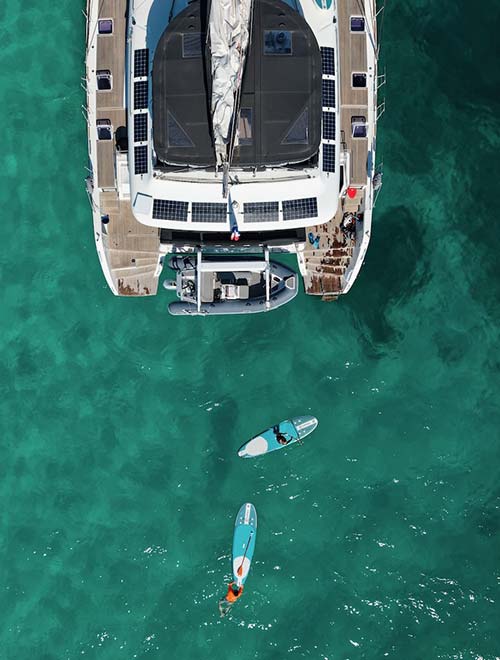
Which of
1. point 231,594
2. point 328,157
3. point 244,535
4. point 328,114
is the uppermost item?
point 328,114

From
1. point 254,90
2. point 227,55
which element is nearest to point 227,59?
point 227,55

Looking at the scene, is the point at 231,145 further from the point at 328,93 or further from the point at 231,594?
the point at 231,594

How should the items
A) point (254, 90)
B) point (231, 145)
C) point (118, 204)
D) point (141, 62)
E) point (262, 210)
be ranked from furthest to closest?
1. point (118, 204)
2. point (141, 62)
3. point (262, 210)
4. point (254, 90)
5. point (231, 145)

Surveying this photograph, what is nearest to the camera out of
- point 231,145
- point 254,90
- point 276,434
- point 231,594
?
point 231,145

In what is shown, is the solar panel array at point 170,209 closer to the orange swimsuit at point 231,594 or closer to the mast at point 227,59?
the mast at point 227,59

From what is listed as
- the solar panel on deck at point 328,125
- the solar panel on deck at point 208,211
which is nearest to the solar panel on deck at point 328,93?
the solar panel on deck at point 328,125

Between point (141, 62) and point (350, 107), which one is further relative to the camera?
point (350, 107)

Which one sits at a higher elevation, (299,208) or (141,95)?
(141,95)

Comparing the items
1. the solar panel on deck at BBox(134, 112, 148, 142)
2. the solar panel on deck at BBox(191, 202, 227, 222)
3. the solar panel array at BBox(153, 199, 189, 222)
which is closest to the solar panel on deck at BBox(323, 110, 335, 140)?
the solar panel on deck at BBox(191, 202, 227, 222)
